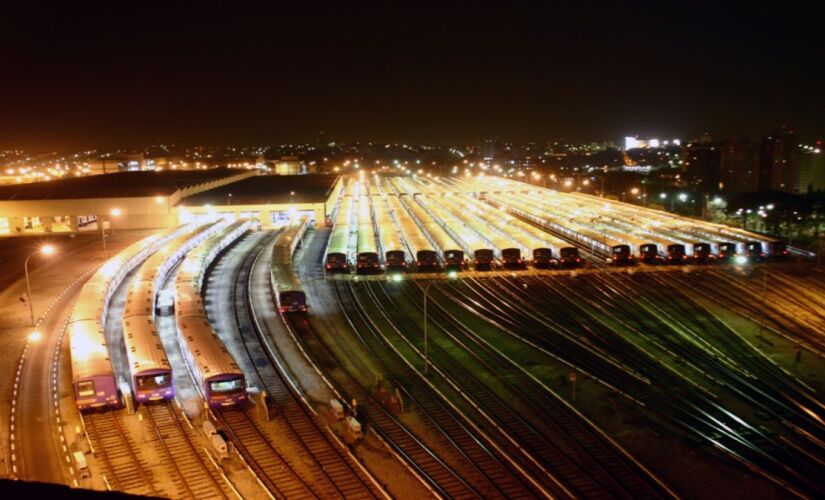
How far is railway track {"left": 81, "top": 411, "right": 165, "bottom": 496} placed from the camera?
Answer: 1662 centimetres

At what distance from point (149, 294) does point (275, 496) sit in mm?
18750

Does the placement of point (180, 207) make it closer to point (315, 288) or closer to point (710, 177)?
point (315, 288)

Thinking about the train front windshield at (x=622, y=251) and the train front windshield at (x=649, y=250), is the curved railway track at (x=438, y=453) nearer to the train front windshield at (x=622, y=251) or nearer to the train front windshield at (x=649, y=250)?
the train front windshield at (x=622, y=251)

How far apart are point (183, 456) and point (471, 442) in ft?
28.6

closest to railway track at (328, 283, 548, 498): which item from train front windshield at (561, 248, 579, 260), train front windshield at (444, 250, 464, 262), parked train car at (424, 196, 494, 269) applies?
train front windshield at (444, 250, 464, 262)

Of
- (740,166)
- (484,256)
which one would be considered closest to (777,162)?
(740,166)

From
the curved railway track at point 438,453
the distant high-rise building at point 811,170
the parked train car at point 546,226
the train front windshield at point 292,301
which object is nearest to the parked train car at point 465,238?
the parked train car at point 546,226

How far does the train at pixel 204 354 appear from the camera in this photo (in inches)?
817

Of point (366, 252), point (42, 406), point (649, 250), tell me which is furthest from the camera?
point (649, 250)

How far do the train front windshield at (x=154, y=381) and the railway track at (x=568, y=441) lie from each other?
35.0 feet

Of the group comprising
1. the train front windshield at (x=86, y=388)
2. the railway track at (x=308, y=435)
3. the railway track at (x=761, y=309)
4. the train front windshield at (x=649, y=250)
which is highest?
the train front windshield at (x=86, y=388)

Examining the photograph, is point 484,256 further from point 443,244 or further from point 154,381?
point 154,381

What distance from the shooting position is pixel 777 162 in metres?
126

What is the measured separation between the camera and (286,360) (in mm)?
25703
